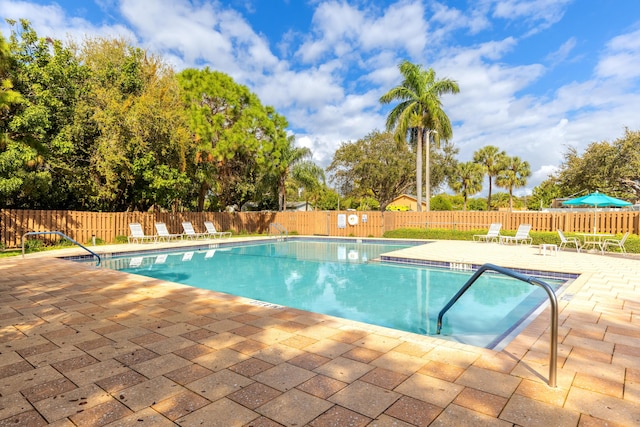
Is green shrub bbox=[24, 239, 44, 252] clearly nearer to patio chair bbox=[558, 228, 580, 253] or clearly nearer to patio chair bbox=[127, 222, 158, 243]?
patio chair bbox=[127, 222, 158, 243]

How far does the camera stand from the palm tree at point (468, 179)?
1282 inches

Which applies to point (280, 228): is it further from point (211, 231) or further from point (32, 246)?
point (32, 246)

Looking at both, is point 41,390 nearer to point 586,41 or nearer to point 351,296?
point 351,296

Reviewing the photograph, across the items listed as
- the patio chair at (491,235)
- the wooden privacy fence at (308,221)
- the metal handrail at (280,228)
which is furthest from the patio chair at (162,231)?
the patio chair at (491,235)

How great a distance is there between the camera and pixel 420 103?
60.6 ft

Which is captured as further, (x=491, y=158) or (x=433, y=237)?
(x=491, y=158)

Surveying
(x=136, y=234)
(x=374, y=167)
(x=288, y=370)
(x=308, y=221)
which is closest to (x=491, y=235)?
(x=308, y=221)

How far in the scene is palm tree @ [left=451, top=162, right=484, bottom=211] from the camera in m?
32.6

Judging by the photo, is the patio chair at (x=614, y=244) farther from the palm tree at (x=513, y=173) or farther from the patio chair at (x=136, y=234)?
the palm tree at (x=513, y=173)

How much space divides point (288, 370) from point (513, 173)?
3347 centimetres

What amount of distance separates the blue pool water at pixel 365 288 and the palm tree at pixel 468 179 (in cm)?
2436

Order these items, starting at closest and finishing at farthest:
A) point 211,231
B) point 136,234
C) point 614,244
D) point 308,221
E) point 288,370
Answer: point 288,370 → point 614,244 → point 136,234 → point 211,231 → point 308,221

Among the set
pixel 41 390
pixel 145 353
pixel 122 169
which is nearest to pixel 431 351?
pixel 145 353

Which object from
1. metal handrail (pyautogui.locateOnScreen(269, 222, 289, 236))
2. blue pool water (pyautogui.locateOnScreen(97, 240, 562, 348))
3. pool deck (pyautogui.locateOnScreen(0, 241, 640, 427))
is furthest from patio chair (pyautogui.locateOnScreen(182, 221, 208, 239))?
pool deck (pyautogui.locateOnScreen(0, 241, 640, 427))
